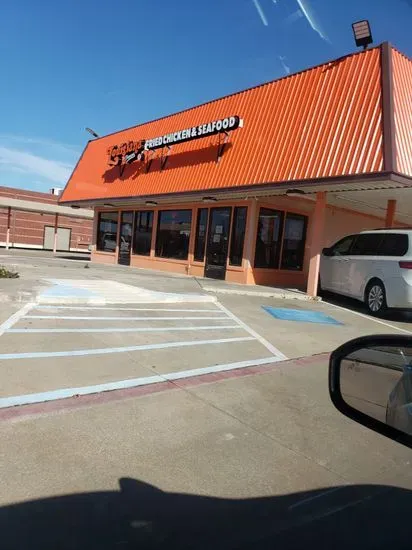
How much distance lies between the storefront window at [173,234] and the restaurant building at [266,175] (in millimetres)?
63

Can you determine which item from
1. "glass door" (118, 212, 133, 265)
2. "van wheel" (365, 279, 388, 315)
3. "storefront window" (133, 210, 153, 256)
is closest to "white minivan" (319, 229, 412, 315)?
"van wheel" (365, 279, 388, 315)

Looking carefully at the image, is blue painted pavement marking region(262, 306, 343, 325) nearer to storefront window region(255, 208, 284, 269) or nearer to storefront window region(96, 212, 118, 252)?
storefront window region(255, 208, 284, 269)

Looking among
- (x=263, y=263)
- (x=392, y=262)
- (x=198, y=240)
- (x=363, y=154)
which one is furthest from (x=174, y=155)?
(x=392, y=262)

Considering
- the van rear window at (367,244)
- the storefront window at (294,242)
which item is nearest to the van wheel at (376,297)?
the van rear window at (367,244)

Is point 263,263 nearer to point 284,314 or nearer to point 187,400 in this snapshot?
point 284,314

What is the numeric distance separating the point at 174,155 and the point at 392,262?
10.1 metres

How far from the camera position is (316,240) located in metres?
13.8

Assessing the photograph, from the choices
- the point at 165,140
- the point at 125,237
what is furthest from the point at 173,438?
the point at 125,237

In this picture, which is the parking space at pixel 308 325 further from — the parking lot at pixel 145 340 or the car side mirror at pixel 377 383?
the car side mirror at pixel 377 383

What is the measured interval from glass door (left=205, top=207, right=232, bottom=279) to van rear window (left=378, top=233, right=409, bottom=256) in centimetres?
649

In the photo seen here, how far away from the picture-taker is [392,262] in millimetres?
11258

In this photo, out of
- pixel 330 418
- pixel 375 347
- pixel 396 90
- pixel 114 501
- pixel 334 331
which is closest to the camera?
pixel 375 347

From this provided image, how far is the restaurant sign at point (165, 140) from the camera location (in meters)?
16.1

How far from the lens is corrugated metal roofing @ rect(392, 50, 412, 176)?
1148 cm
